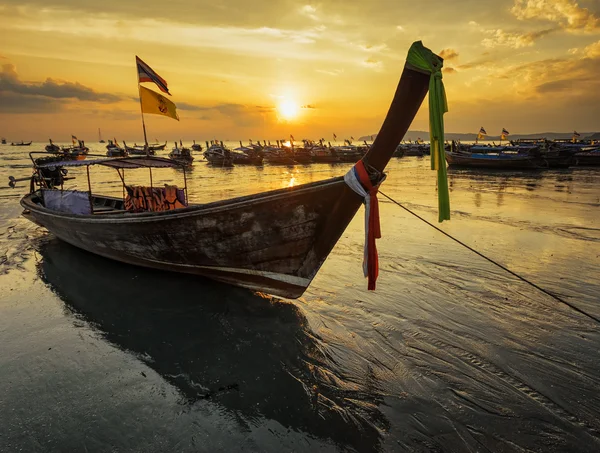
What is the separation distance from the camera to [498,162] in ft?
103

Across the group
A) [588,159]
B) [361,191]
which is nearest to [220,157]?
[588,159]

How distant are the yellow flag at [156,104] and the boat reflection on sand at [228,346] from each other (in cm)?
428

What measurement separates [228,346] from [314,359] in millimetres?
1384

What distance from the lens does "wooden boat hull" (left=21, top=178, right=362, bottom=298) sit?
558 cm

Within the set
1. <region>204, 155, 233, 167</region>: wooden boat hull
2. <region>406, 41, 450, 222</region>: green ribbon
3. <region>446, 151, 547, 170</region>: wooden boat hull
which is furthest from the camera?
<region>204, 155, 233, 167</region>: wooden boat hull

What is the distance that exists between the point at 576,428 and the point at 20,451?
577 centimetres

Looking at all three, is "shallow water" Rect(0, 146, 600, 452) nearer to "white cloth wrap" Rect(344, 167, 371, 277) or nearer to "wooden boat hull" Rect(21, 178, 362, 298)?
"wooden boat hull" Rect(21, 178, 362, 298)

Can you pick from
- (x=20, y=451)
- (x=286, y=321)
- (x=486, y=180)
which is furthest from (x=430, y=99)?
(x=486, y=180)

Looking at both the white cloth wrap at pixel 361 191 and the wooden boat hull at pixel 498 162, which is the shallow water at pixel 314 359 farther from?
the wooden boat hull at pixel 498 162

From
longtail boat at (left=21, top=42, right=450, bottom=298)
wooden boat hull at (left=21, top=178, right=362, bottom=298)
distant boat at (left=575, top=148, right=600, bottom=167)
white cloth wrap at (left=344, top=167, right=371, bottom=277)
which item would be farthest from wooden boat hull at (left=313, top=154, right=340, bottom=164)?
white cloth wrap at (left=344, top=167, right=371, bottom=277)

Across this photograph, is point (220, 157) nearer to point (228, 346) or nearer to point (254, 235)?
point (254, 235)

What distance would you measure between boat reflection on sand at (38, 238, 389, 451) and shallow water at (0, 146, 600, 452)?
25mm

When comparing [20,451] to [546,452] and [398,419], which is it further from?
[546,452]

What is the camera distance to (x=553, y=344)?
4.98 meters
